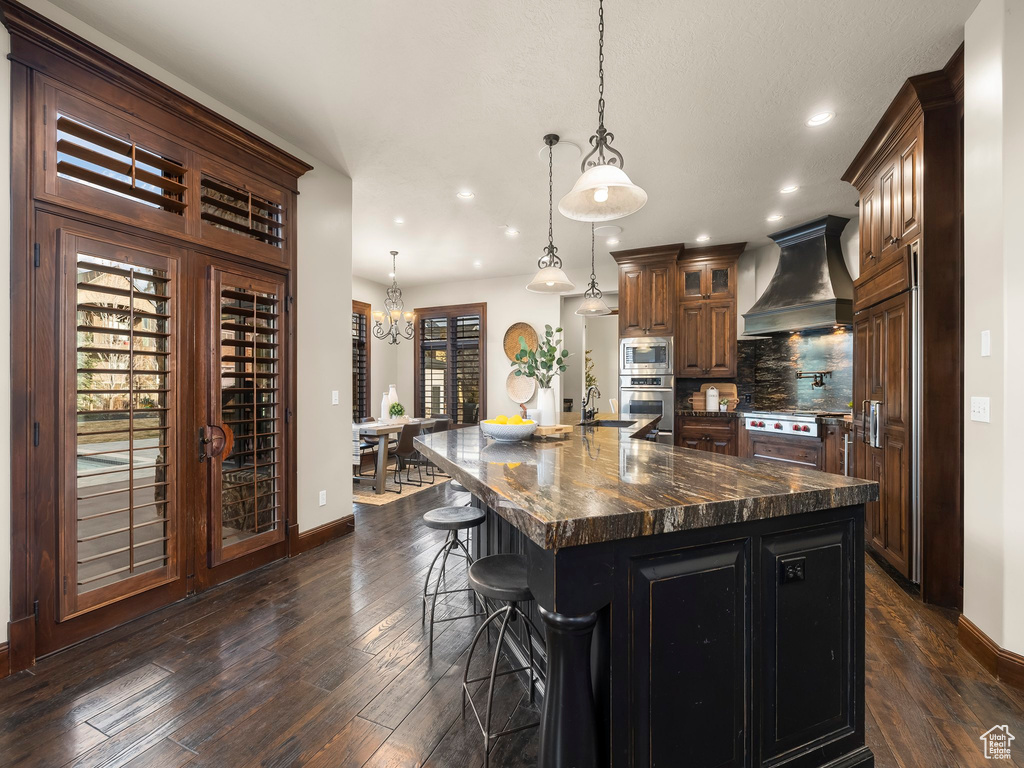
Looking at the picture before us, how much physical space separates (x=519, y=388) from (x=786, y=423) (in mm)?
3682

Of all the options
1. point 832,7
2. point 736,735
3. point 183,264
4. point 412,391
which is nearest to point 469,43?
point 832,7

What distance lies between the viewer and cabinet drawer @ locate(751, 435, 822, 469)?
4.30 metres

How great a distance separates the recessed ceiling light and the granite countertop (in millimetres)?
2429

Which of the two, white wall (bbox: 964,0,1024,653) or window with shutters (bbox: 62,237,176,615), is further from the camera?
window with shutters (bbox: 62,237,176,615)

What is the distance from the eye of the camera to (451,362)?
7.59m

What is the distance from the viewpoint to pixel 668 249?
556 centimetres

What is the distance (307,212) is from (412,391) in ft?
15.6

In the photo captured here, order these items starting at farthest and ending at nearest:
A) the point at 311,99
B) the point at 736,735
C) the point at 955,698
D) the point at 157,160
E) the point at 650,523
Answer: the point at 311,99 → the point at 157,160 → the point at 955,698 → the point at 736,735 → the point at 650,523

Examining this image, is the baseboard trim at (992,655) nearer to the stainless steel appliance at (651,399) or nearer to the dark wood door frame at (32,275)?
the stainless steel appliance at (651,399)

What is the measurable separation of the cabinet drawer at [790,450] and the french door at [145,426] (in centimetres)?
452

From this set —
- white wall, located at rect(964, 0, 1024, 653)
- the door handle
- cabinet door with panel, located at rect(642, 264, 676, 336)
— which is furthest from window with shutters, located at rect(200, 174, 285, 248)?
cabinet door with panel, located at rect(642, 264, 676, 336)

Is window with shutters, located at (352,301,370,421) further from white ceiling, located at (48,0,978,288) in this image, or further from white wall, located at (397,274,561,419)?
white ceiling, located at (48,0,978,288)

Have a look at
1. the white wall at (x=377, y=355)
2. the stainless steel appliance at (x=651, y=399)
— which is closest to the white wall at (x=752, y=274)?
the stainless steel appliance at (x=651, y=399)

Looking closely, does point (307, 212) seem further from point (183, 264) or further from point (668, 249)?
point (668, 249)
